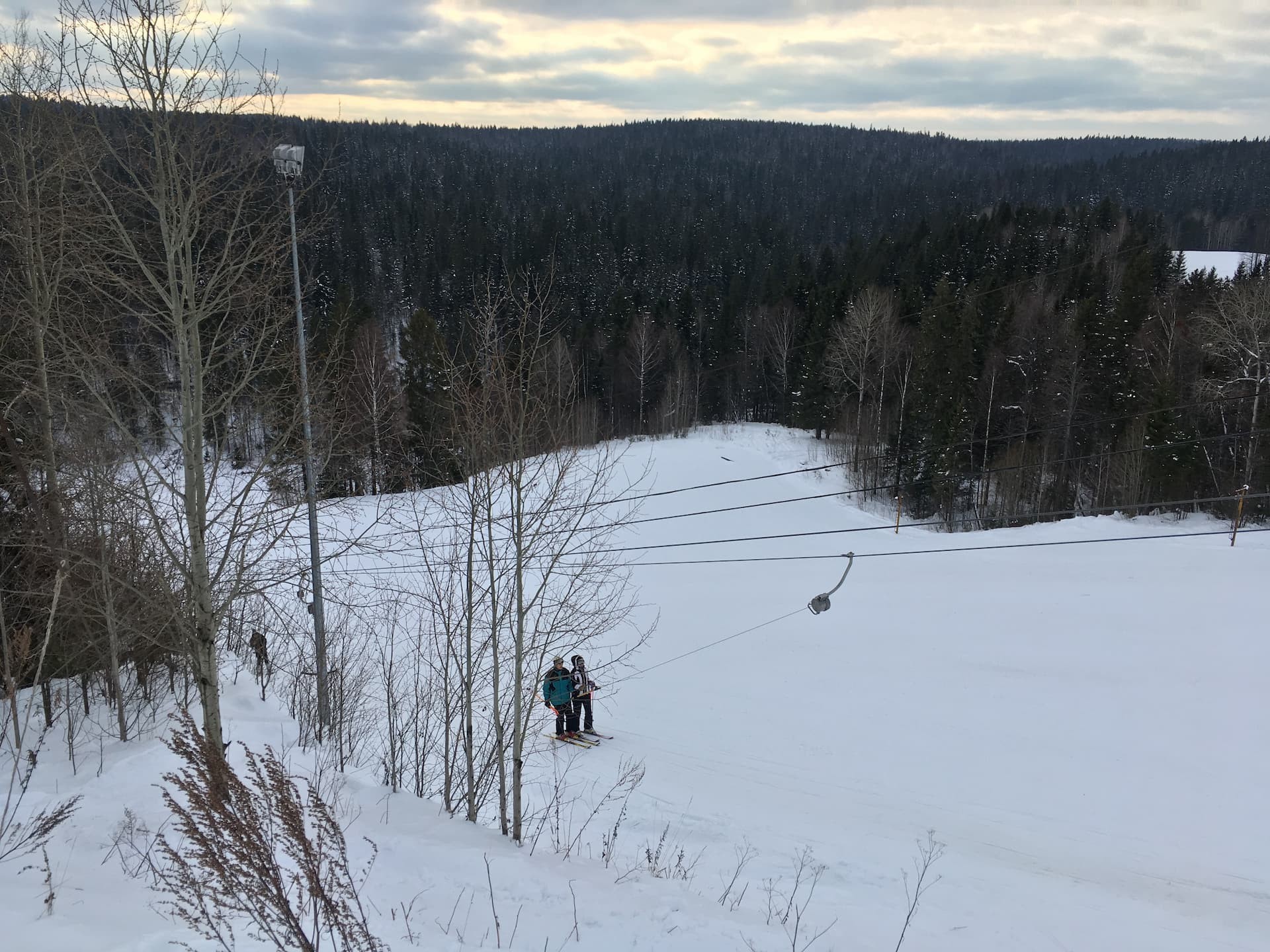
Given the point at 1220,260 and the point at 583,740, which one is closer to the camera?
the point at 583,740

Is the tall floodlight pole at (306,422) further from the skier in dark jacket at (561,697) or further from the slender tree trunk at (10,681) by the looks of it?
the skier in dark jacket at (561,697)

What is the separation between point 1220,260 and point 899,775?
95025 mm

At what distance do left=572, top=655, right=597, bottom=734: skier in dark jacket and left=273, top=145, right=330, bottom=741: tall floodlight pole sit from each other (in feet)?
13.1

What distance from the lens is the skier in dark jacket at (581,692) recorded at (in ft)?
41.8

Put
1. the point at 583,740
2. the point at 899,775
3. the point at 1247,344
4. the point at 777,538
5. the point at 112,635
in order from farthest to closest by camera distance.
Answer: the point at 1247,344 < the point at 777,538 < the point at 583,740 < the point at 899,775 < the point at 112,635

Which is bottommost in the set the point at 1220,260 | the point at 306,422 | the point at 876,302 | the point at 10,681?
the point at 10,681

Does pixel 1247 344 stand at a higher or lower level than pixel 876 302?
lower

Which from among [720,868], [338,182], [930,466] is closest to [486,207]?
[338,182]

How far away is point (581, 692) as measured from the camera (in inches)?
507

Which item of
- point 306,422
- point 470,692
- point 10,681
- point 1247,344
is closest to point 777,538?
point 470,692

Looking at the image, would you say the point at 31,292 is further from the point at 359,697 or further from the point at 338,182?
the point at 338,182

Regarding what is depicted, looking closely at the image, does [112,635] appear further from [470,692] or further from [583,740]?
[583,740]

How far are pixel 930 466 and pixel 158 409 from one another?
34865 mm

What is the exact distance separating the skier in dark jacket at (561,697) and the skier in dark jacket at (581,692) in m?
0.11
